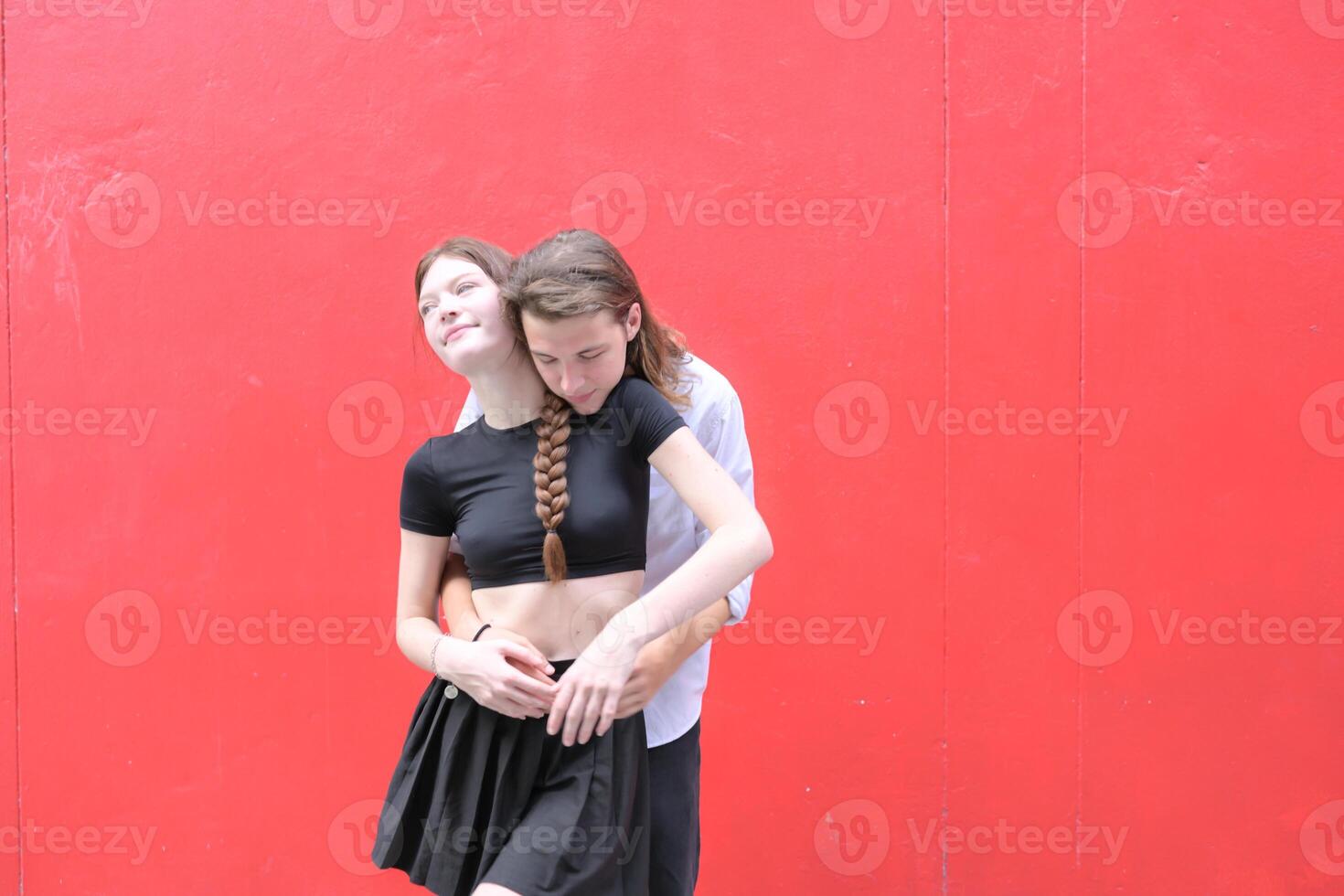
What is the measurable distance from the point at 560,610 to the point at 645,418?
1.22 feet

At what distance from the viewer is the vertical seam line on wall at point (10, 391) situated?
9.69 ft

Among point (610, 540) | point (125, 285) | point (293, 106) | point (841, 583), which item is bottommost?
point (841, 583)

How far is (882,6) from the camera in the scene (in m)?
2.93

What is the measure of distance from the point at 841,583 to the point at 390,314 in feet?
5.03

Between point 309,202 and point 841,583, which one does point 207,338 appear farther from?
point 841,583

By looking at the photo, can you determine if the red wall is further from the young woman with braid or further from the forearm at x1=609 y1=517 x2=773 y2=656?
the forearm at x1=609 y1=517 x2=773 y2=656

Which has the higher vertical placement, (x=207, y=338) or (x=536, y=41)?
(x=536, y=41)

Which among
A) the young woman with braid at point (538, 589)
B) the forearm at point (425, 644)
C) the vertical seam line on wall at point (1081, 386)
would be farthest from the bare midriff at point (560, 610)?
the vertical seam line on wall at point (1081, 386)

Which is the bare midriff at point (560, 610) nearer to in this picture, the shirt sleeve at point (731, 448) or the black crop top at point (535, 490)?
the black crop top at point (535, 490)

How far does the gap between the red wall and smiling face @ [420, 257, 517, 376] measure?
1.16 meters

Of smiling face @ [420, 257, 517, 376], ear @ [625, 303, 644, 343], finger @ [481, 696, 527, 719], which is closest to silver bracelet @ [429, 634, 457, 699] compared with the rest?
finger @ [481, 696, 527, 719]

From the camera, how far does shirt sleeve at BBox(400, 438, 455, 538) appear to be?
1.87m

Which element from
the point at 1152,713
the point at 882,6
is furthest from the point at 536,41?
the point at 1152,713

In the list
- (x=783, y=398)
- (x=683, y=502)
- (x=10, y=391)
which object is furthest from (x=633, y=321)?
(x=10, y=391)
